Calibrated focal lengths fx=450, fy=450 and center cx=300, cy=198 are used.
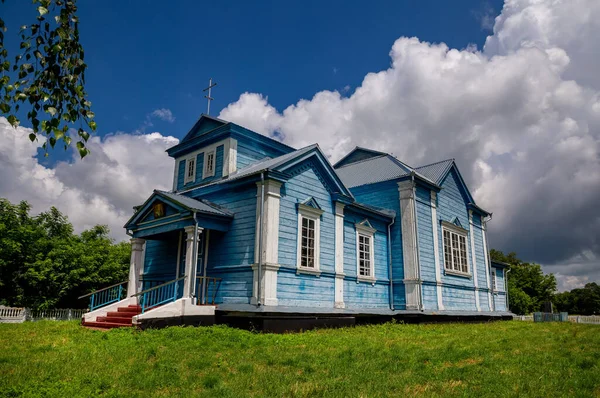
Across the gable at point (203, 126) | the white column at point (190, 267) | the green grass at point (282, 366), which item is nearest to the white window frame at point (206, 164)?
the gable at point (203, 126)

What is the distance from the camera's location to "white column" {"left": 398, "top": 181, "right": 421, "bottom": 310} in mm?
16830

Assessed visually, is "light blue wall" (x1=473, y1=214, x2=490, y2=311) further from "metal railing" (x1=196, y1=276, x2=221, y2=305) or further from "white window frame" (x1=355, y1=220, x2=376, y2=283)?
"metal railing" (x1=196, y1=276, x2=221, y2=305)

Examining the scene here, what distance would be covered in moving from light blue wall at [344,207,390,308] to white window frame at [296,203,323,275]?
5.57 ft

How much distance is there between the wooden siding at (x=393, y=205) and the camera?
17.3 m

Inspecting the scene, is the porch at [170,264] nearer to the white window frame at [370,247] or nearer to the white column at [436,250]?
the white window frame at [370,247]

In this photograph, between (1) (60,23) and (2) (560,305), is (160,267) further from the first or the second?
(2) (560,305)

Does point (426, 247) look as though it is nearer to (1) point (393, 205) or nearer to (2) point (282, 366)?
(1) point (393, 205)

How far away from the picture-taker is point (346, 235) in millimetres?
15875

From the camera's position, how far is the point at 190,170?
56.4 ft

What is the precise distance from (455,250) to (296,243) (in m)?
9.90

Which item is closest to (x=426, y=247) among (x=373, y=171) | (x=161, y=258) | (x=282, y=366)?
(x=373, y=171)

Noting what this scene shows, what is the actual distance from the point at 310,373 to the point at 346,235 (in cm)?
950

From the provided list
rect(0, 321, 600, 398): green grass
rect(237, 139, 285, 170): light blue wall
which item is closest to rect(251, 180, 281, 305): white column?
rect(0, 321, 600, 398): green grass

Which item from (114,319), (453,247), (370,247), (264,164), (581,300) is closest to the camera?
(114,319)
